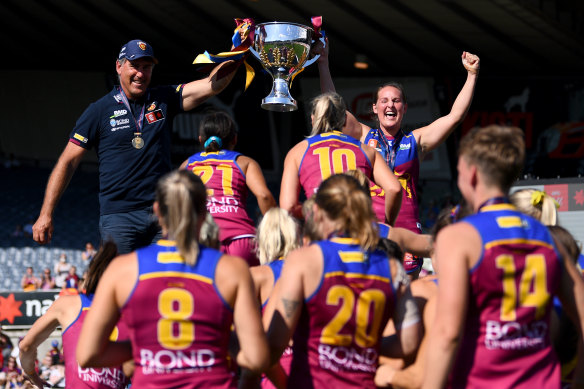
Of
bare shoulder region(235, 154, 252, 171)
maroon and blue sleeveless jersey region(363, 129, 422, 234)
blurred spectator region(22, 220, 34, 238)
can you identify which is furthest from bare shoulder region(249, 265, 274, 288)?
blurred spectator region(22, 220, 34, 238)

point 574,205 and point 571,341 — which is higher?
point 574,205

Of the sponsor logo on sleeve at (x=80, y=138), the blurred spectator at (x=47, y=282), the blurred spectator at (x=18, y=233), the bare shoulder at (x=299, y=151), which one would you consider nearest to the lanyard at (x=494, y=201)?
the bare shoulder at (x=299, y=151)

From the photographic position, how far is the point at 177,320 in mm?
2867

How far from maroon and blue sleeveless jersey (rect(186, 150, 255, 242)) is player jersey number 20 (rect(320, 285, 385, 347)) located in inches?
94.6

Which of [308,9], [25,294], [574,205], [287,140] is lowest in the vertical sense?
[25,294]

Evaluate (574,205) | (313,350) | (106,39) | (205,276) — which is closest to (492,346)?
(313,350)

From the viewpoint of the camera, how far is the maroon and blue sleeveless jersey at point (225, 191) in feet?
17.6

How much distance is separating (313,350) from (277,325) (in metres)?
0.20

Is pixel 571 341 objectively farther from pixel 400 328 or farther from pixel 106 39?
pixel 106 39

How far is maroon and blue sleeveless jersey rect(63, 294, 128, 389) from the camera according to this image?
426 centimetres

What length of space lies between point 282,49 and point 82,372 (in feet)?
9.34

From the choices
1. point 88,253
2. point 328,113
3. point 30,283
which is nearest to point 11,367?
point 30,283

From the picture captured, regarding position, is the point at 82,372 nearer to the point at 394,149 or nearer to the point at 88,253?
the point at 394,149

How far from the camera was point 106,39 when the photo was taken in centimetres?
2211
